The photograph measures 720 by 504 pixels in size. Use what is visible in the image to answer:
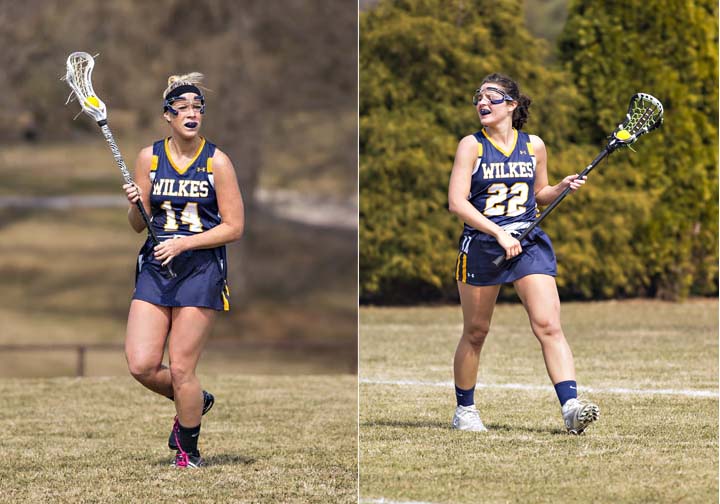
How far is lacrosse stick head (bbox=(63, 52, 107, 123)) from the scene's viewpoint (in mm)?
5020

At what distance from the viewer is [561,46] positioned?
43.4 feet

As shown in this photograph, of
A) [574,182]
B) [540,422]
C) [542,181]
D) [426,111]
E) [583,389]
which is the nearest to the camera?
[574,182]

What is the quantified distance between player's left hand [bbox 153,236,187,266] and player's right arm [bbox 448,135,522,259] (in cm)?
112

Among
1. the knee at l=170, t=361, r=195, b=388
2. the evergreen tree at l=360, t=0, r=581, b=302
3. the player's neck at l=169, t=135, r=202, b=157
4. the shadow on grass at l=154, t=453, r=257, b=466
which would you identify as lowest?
the shadow on grass at l=154, t=453, r=257, b=466

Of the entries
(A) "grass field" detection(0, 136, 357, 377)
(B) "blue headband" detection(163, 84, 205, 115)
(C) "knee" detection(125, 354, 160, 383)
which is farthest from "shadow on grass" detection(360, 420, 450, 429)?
(A) "grass field" detection(0, 136, 357, 377)

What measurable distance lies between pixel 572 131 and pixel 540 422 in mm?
7732

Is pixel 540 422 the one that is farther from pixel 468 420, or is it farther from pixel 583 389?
pixel 583 389

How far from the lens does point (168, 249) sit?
191 inches

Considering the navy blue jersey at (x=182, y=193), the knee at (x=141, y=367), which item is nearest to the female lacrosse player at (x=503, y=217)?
the navy blue jersey at (x=182, y=193)

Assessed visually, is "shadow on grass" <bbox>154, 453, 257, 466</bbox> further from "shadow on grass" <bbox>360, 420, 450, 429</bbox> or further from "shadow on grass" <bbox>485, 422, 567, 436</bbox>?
"shadow on grass" <bbox>485, 422, 567, 436</bbox>

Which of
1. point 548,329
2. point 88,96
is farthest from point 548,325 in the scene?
point 88,96

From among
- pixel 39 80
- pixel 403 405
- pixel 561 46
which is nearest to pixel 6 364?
pixel 39 80

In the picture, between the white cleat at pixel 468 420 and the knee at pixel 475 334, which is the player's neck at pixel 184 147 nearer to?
the knee at pixel 475 334

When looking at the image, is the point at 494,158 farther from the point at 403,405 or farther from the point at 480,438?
the point at 403,405
